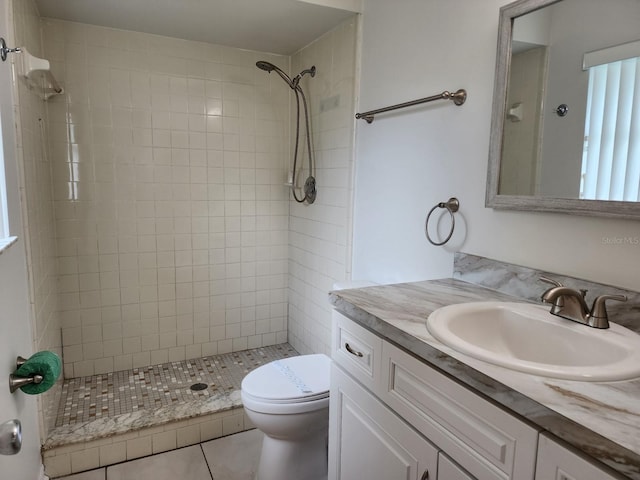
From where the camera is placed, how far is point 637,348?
36.0 inches

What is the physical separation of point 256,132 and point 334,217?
0.89 metres

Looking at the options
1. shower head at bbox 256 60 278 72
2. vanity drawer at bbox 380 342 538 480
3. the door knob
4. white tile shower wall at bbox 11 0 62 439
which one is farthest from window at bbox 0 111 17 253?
shower head at bbox 256 60 278 72

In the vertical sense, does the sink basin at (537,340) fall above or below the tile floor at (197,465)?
above

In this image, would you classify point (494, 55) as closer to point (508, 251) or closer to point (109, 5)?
point (508, 251)

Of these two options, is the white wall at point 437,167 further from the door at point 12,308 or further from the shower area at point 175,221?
the door at point 12,308

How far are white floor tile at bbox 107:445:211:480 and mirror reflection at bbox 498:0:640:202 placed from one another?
1.82 m

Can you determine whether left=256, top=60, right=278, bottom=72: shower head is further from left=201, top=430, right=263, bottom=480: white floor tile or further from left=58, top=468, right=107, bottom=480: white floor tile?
left=58, top=468, right=107, bottom=480: white floor tile

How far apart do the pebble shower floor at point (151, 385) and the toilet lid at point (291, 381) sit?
65 centimetres

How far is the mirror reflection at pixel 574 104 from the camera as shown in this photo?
1.09 m

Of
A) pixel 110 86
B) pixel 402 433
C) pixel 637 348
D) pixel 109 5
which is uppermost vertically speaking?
pixel 109 5

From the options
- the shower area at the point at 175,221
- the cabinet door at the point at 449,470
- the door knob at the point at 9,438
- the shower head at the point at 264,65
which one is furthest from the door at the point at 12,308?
the shower head at the point at 264,65

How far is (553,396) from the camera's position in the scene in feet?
2.48

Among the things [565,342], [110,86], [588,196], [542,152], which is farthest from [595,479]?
[110,86]

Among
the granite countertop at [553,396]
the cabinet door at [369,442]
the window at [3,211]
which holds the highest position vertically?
the window at [3,211]
